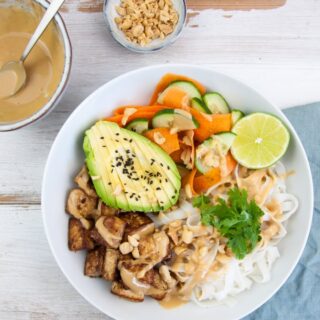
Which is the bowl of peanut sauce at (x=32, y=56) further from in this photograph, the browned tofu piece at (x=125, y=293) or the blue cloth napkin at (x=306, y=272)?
the blue cloth napkin at (x=306, y=272)

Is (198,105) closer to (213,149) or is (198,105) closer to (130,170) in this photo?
Result: (213,149)

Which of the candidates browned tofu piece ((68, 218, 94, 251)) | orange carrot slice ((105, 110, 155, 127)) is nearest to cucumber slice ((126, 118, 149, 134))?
orange carrot slice ((105, 110, 155, 127))

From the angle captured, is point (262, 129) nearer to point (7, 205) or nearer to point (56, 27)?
point (56, 27)

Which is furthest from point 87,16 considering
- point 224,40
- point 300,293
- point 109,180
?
point 300,293

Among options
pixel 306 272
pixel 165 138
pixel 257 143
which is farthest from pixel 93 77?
pixel 306 272

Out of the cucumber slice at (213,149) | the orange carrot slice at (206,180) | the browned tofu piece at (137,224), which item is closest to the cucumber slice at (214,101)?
the cucumber slice at (213,149)
